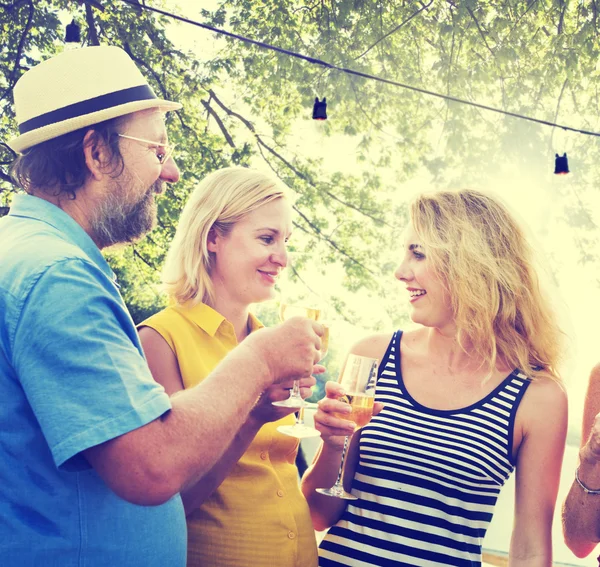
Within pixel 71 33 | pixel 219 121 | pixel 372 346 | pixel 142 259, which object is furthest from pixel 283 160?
pixel 372 346

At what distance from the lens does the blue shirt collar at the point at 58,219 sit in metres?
1.13

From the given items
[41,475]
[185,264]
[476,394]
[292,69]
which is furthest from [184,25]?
[41,475]

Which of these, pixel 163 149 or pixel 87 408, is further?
pixel 163 149

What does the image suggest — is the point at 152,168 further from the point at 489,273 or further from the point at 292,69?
the point at 292,69

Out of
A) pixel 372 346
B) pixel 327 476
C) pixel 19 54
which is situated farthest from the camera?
pixel 19 54

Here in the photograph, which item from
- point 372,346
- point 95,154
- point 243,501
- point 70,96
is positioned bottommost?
point 243,501

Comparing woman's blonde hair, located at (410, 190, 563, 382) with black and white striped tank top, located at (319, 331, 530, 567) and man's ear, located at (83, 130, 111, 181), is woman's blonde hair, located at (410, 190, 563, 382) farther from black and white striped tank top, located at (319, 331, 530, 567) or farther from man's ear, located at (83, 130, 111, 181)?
man's ear, located at (83, 130, 111, 181)

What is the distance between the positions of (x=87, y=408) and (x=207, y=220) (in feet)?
3.13

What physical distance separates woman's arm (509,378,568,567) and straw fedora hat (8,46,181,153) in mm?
1211

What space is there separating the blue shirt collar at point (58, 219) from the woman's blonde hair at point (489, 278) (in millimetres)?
994

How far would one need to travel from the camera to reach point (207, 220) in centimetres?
177

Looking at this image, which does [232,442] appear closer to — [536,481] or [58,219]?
[58,219]

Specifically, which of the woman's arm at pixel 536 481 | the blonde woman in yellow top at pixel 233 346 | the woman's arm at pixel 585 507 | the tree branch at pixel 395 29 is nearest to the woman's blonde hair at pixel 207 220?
the blonde woman in yellow top at pixel 233 346

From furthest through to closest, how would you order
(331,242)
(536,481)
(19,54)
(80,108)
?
(331,242) < (19,54) < (536,481) < (80,108)
